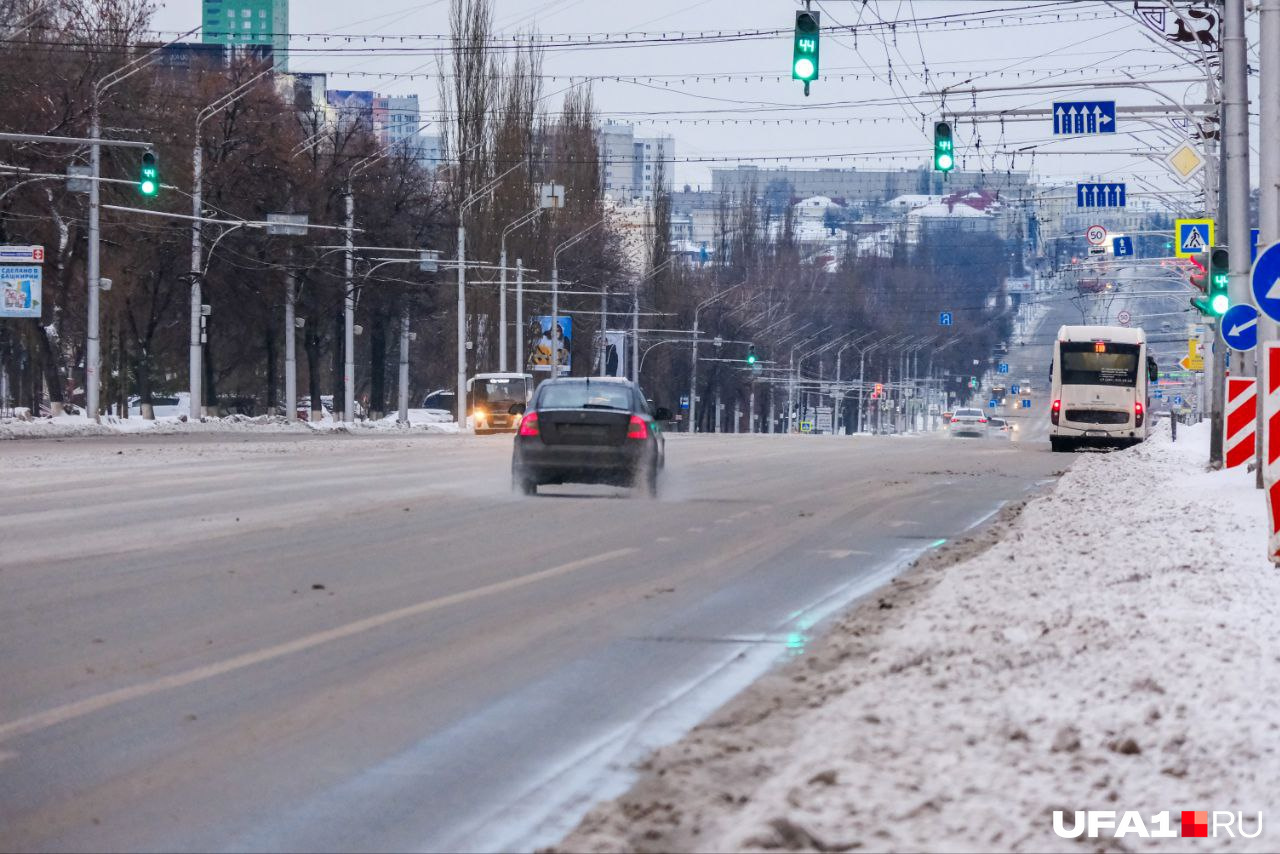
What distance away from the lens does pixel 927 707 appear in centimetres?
820

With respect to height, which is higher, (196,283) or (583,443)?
(196,283)

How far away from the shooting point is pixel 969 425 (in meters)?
103

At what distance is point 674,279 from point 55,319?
56.8 m

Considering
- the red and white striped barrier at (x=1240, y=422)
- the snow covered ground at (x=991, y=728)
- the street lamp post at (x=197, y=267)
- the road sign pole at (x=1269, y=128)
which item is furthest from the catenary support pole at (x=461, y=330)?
the snow covered ground at (x=991, y=728)

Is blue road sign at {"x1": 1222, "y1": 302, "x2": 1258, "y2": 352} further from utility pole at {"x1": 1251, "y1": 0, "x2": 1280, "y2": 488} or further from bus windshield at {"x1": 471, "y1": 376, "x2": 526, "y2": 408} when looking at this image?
bus windshield at {"x1": 471, "y1": 376, "x2": 526, "y2": 408}

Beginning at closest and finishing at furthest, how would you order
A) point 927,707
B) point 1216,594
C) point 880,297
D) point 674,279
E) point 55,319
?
point 927,707 → point 1216,594 → point 55,319 → point 674,279 → point 880,297

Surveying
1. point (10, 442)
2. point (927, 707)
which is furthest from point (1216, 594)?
point (10, 442)

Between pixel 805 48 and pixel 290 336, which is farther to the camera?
pixel 290 336

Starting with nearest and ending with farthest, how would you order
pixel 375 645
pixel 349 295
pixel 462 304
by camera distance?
pixel 375 645, pixel 349 295, pixel 462 304

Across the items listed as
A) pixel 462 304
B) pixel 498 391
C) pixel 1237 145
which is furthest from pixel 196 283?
pixel 1237 145

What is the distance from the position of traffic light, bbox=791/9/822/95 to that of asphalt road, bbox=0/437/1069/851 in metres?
5.23

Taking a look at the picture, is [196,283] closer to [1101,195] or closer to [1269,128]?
[1101,195]

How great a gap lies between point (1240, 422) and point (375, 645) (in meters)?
19.5

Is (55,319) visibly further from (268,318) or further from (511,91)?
(511,91)
